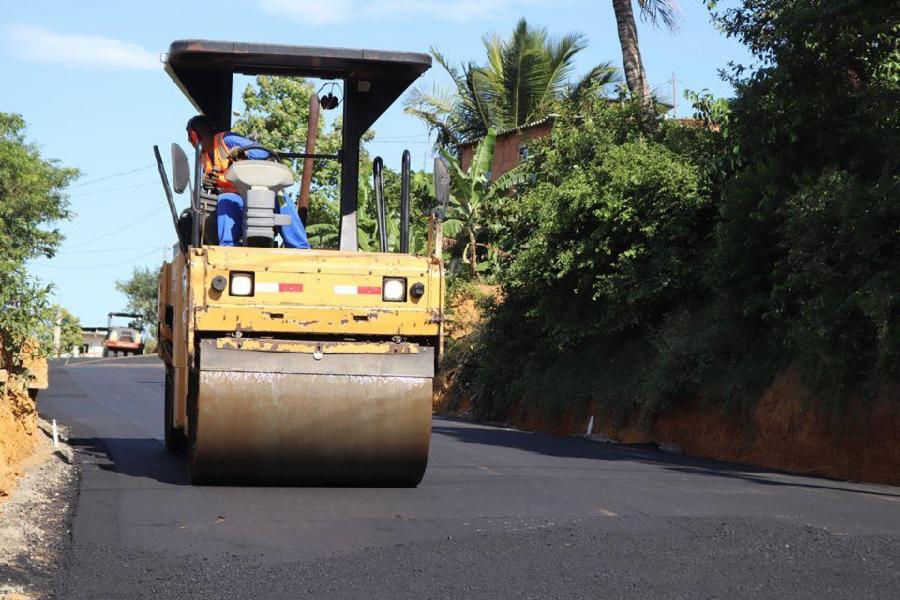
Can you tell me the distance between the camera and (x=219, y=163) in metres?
10.6

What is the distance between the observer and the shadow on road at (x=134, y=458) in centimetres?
1118

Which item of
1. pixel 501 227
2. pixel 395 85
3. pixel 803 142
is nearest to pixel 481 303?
pixel 501 227

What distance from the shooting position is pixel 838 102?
15.1 metres

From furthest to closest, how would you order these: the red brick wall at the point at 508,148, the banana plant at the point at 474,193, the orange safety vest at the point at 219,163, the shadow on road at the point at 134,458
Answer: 1. the red brick wall at the point at 508,148
2. the banana plant at the point at 474,193
3. the shadow on road at the point at 134,458
4. the orange safety vest at the point at 219,163

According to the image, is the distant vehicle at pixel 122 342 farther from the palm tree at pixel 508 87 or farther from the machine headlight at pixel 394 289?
the machine headlight at pixel 394 289

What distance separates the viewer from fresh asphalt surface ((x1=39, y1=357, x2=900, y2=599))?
21.6 feet

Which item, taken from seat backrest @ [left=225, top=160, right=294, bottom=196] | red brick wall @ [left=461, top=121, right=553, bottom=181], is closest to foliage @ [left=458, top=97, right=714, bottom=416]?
seat backrest @ [left=225, top=160, right=294, bottom=196]

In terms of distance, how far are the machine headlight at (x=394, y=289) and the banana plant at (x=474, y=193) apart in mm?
20303

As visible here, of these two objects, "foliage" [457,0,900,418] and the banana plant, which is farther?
the banana plant

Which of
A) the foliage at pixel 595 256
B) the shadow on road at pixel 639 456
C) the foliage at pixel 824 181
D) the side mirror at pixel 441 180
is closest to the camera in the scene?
the side mirror at pixel 441 180

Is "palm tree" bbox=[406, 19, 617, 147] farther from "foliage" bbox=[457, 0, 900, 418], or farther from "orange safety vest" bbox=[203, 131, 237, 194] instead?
"orange safety vest" bbox=[203, 131, 237, 194]

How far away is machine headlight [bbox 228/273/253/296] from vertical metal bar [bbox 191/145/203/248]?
496 millimetres

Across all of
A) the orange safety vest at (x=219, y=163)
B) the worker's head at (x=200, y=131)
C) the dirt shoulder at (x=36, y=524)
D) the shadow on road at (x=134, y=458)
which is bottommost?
the dirt shoulder at (x=36, y=524)

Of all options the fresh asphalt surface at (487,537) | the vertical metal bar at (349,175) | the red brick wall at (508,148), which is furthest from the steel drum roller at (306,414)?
the red brick wall at (508,148)
